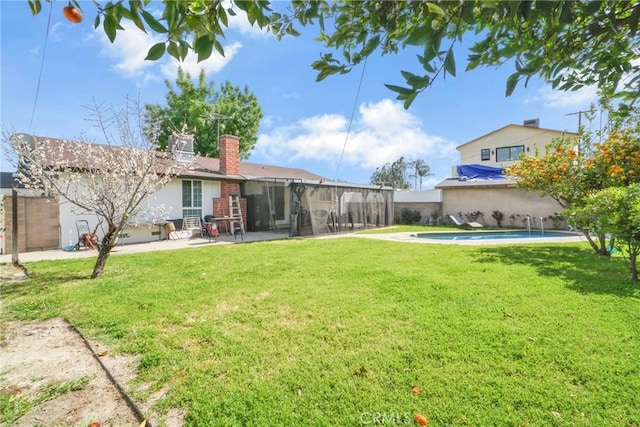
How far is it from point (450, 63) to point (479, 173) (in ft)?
71.4

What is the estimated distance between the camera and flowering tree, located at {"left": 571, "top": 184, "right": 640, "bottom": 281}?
509 cm

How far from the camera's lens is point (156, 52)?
1430mm

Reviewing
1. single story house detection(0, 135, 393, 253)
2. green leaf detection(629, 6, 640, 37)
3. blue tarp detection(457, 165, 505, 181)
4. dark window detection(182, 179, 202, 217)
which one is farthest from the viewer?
blue tarp detection(457, 165, 505, 181)

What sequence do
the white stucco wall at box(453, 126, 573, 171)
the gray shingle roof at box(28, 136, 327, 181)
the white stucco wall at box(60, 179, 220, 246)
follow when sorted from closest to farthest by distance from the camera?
the gray shingle roof at box(28, 136, 327, 181) < the white stucco wall at box(60, 179, 220, 246) < the white stucco wall at box(453, 126, 573, 171)

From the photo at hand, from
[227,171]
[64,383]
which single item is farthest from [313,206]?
[64,383]

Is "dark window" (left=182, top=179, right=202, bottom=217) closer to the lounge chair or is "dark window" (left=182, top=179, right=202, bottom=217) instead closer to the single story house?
the single story house

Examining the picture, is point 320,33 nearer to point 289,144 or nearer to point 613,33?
point 613,33

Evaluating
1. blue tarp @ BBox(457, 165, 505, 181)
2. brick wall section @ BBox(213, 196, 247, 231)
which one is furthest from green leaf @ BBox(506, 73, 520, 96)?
blue tarp @ BBox(457, 165, 505, 181)

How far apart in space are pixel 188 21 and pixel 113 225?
6.77 meters

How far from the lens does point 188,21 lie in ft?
4.90

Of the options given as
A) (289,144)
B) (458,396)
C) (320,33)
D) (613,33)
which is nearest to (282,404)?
(458,396)

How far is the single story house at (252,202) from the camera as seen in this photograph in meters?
13.1

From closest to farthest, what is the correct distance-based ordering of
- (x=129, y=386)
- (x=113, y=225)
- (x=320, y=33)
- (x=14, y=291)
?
(x=320, y=33) → (x=129, y=386) → (x=14, y=291) → (x=113, y=225)

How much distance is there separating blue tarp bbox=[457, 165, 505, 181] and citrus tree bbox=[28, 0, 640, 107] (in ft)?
63.9
